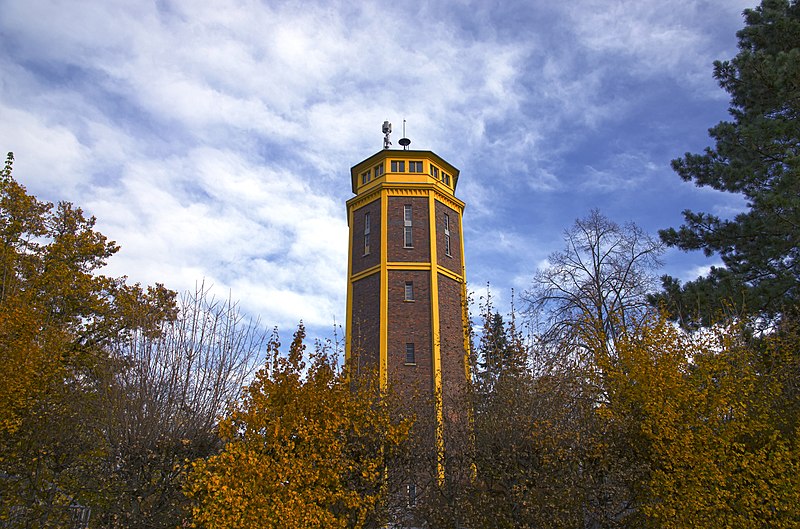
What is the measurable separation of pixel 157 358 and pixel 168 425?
1356 millimetres

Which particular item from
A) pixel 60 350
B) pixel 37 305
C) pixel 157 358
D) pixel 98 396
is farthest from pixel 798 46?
pixel 37 305

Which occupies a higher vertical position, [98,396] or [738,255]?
[738,255]

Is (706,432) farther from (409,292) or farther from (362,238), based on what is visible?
(362,238)

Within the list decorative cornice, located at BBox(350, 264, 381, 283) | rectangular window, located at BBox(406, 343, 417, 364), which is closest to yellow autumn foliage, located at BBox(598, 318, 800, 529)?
rectangular window, located at BBox(406, 343, 417, 364)

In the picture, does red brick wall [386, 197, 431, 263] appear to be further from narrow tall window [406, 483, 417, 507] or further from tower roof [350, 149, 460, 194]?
narrow tall window [406, 483, 417, 507]

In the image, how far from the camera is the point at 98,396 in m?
12.6

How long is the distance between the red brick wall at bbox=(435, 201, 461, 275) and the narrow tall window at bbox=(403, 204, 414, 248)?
3.78ft

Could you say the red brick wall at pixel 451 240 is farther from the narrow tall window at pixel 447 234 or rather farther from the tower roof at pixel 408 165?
the tower roof at pixel 408 165

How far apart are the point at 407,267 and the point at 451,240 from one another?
300 cm

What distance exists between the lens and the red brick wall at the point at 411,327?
2127 centimetres

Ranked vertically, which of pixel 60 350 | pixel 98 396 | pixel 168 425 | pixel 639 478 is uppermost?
pixel 60 350

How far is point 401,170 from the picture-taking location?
25.5 metres

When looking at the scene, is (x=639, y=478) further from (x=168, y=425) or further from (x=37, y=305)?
(x=37, y=305)

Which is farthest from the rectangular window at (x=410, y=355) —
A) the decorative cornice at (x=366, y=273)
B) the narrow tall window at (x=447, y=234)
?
the narrow tall window at (x=447, y=234)
